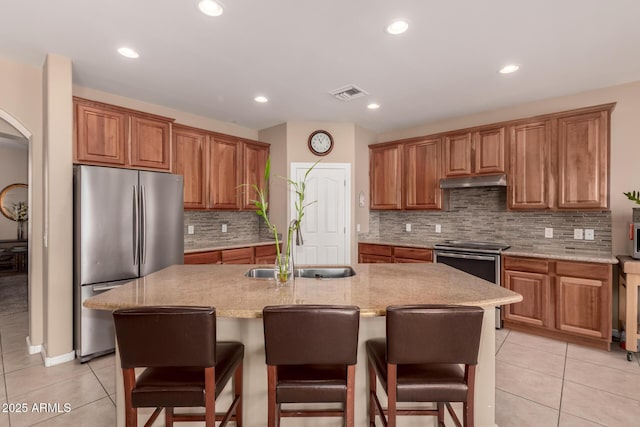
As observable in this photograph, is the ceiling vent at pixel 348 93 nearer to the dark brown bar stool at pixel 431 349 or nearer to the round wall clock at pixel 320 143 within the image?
the round wall clock at pixel 320 143

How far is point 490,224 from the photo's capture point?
4.18 metres

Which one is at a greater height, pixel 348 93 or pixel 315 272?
pixel 348 93

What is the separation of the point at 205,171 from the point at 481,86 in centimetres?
348

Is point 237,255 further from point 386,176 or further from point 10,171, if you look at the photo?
point 10,171

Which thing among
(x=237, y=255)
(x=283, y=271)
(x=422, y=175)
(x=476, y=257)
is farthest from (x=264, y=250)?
(x=476, y=257)

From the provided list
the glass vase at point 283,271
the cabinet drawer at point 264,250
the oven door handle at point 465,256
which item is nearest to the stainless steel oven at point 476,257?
the oven door handle at point 465,256

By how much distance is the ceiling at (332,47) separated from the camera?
2090mm

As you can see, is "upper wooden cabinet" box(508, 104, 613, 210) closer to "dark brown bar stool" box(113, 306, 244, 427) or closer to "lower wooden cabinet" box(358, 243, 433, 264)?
"lower wooden cabinet" box(358, 243, 433, 264)

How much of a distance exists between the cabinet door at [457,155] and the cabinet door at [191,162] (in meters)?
3.30

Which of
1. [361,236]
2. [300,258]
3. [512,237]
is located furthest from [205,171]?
[512,237]

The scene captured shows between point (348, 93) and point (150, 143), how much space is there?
2.30m

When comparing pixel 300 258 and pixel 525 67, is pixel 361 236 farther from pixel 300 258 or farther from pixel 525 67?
pixel 525 67

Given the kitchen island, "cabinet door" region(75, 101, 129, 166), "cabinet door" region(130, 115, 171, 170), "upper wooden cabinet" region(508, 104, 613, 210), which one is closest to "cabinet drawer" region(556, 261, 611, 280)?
"upper wooden cabinet" region(508, 104, 613, 210)

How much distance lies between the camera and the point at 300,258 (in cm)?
462
